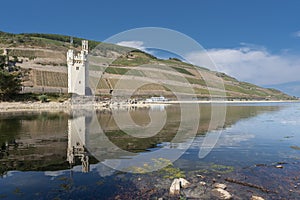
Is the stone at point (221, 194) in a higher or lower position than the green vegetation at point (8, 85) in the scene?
lower

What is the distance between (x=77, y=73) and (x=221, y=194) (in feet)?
264

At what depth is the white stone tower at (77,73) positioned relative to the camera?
8228 cm

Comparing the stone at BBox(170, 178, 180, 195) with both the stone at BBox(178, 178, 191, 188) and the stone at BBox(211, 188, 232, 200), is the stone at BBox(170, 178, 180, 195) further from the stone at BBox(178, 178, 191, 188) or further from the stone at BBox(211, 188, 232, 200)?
the stone at BBox(211, 188, 232, 200)

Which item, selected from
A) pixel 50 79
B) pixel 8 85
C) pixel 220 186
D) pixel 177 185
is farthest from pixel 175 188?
pixel 50 79

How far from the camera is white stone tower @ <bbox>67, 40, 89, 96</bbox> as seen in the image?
270 ft

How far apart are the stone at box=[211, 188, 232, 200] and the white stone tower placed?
7677 centimetres

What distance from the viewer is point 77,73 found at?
8338 cm

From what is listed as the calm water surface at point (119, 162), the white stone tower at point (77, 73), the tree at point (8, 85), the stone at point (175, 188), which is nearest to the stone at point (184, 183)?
the stone at point (175, 188)

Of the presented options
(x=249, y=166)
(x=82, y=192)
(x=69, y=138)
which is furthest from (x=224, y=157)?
(x=69, y=138)

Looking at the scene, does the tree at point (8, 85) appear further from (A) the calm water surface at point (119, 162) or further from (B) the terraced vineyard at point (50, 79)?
(A) the calm water surface at point (119, 162)

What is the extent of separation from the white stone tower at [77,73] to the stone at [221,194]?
7677 cm

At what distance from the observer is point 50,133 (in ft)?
81.8

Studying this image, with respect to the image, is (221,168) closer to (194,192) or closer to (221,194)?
(221,194)

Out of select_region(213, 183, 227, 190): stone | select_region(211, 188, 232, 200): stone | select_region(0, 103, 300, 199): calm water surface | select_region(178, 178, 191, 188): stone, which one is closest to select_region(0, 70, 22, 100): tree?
select_region(0, 103, 300, 199): calm water surface
